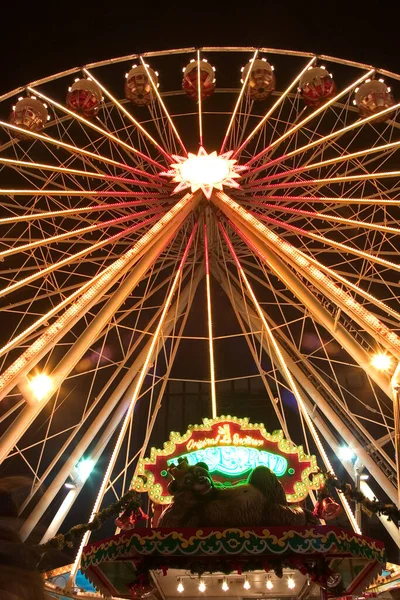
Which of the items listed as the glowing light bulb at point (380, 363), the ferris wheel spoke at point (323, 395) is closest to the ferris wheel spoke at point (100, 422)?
the ferris wheel spoke at point (323, 395)

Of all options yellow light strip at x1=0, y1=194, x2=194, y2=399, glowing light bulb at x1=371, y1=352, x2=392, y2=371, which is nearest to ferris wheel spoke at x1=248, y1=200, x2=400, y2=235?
yellow light strip at x1=0, y1=194, x2=194, y2=399

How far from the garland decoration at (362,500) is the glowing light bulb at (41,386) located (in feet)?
20.3

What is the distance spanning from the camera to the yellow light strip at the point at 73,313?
36.0 feet

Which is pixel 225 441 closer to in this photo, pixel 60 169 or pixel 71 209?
pixel 71 209

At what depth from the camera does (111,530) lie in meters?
23.6

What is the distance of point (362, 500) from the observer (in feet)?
37.5

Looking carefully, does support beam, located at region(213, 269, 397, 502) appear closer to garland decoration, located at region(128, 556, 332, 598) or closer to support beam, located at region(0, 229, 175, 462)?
support beam, located at region(0, 229, 175, 462)

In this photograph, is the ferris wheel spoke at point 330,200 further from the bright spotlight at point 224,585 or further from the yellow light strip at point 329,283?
the bright spotlight at point 224,585

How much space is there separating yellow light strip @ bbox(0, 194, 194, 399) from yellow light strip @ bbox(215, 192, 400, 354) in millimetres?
2040

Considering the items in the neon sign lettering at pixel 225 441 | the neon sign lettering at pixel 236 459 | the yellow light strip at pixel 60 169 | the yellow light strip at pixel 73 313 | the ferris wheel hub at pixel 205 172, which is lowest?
the neon sign lettering at pixel 236 459

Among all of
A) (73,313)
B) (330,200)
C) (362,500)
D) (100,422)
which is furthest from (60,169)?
(362,500)

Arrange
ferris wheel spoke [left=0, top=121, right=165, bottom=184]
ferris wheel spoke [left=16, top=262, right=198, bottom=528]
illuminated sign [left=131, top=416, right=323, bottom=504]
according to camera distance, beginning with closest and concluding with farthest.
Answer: illuminated sign [left=131, top=416, right=323, bottom=504], ferris wheel spoke [left=0, top=121, right=165, bottom=184], ferris wheel spoke [left=16, top=262, right=198, bottom=528]

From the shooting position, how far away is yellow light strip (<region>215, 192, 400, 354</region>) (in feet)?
35.7

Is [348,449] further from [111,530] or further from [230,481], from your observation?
[111,530]
